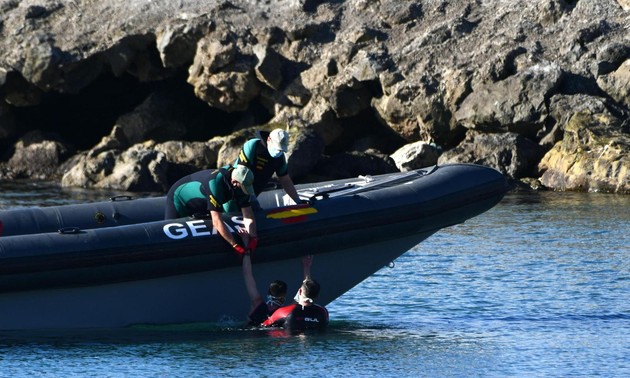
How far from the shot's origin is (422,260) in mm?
13469

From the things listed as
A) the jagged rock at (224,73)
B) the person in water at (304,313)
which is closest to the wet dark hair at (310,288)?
the person in water at (304,313)

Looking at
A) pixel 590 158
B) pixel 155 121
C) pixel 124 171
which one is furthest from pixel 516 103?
pixel 155 121

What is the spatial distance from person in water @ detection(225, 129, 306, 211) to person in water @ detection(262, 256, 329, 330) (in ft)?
2.66

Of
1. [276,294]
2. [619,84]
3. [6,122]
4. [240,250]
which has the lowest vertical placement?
[276,294]

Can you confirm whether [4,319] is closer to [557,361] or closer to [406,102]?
[557,361]

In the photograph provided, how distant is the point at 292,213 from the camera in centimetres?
998

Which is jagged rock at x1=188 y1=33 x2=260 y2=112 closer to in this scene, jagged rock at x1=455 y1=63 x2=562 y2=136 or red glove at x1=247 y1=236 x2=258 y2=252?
jagged rock at x1=455 y1=63 x2=562 y2=136

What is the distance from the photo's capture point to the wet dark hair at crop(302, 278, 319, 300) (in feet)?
31.8

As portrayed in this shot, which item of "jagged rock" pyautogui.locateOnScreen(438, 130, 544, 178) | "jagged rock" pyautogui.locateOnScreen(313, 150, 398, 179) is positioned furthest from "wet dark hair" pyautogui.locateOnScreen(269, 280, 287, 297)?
"jagged rock" pyautogui.locateOnScreen(313, 150, 398, 179)

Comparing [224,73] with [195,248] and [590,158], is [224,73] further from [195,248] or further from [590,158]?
[195,248]

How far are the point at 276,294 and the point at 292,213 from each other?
61cm

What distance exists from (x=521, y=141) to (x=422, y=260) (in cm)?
675

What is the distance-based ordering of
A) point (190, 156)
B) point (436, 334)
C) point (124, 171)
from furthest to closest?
point (190, 156)
point (124, 171)
point (436, 334)

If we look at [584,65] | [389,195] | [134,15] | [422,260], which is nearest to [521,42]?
[584,65]
